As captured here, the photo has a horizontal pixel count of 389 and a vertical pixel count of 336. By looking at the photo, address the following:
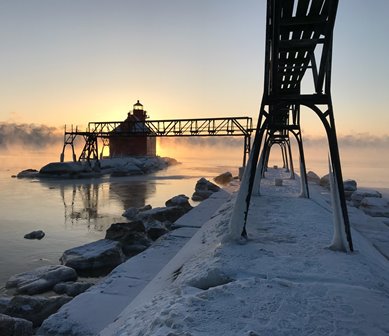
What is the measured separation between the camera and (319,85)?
4.88 meters

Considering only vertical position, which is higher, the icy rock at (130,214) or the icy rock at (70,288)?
the icy rock at (70,288)

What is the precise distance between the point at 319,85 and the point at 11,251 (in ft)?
31.3

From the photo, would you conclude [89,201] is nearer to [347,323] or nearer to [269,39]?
[269,39]

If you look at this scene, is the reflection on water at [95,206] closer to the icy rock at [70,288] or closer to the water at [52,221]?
the water at [52,221]

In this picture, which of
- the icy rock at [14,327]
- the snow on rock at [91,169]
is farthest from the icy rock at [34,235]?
the snow on rock at [91,169]

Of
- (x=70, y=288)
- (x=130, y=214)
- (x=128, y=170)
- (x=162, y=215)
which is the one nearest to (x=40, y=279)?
(x=70, y=288)

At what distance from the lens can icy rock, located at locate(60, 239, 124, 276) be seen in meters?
8.02

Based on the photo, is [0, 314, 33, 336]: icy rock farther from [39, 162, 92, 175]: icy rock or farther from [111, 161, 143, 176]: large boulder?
[111, 161, 143, 176]: large boulder

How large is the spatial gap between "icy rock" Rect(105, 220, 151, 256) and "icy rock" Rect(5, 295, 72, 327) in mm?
3636

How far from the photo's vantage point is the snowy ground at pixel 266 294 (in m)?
2.72

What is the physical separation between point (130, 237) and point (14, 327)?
5119 millimetres

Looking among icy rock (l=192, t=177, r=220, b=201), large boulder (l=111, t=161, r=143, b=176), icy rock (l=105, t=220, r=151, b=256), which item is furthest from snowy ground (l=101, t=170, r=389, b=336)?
large boulder (l=111, t=161, r=143, b=176)

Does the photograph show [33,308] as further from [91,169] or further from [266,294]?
[91,169]

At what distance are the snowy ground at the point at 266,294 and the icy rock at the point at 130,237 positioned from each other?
4454 mm
